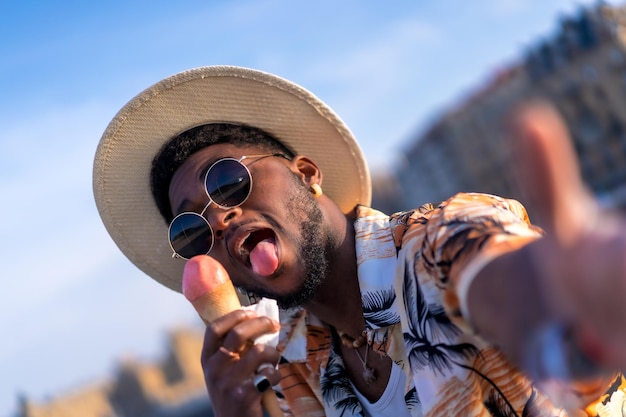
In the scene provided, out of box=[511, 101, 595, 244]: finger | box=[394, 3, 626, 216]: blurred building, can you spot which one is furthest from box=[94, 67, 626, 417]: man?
box=[394, 3, 626, 216]: blurred building

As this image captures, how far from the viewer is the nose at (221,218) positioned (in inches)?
129

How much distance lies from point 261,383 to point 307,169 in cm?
142

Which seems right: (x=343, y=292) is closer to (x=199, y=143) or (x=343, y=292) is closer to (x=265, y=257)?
(x=265, y=257)

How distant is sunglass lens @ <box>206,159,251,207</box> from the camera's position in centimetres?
329

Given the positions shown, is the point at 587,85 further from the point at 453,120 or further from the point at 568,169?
the point at 568,169

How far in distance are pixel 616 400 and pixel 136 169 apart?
7.72 ft

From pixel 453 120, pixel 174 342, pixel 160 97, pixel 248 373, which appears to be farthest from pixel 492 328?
pixel 453 120

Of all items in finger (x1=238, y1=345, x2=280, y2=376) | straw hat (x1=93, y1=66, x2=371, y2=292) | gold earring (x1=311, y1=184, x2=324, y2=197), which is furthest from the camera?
straw hat (x1=93, y1=66, x2=371, y2=292)

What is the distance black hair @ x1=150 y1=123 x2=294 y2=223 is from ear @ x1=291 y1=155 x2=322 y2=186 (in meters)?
0.08

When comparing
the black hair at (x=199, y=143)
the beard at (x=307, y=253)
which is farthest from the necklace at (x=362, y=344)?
the black hair at (x=199, y=143)

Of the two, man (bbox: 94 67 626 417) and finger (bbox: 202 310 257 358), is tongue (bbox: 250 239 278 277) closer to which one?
man (bbox: 94 67 626 417)

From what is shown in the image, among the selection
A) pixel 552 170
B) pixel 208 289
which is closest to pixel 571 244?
pixel 552 170

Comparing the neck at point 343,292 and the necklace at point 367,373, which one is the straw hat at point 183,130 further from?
the necklace at point 367,373

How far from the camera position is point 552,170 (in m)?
1.22
